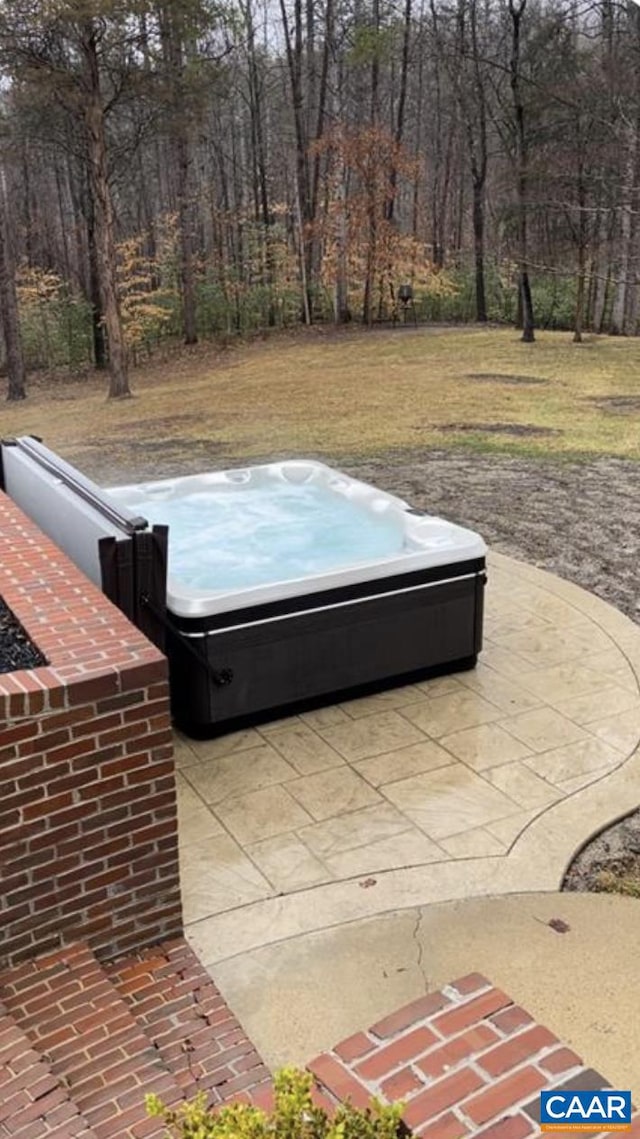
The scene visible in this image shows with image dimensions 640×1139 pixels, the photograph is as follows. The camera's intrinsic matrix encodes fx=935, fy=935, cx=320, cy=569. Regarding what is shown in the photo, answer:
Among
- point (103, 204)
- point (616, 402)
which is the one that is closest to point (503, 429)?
point (616, 402)

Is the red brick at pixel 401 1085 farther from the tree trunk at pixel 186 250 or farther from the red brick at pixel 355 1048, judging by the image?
the tree trunk at pixel 186 250

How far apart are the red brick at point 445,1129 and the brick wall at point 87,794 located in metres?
1.37

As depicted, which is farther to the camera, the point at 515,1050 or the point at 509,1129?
the point at 515,1050

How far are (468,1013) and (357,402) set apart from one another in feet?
35.4

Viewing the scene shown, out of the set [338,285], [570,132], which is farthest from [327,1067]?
[338,285]

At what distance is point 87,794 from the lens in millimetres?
2598

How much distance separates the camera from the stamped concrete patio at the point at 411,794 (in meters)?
3.15

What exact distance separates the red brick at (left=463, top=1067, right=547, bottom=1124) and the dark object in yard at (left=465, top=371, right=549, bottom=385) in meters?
12.1

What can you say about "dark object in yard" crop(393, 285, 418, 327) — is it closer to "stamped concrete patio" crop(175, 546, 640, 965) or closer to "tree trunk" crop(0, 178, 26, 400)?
"tree trunk" crop(0, 178, 26, 400)

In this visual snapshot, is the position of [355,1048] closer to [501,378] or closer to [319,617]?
[319,617]

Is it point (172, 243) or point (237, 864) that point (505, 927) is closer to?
point (237, 864)

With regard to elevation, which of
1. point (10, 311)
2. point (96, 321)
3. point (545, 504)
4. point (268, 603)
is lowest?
point (545, 504)

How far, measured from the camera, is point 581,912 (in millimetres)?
3014

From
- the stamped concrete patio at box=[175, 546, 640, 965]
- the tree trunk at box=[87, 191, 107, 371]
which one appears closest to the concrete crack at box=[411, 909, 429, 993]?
the stamped concrete patio at box=[175, 546, 640, 965]
